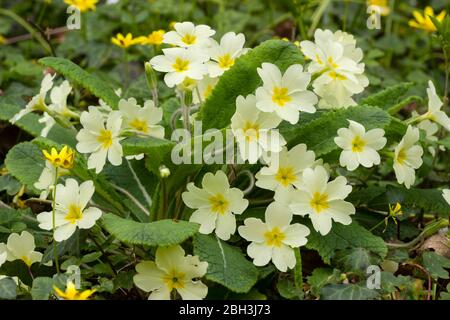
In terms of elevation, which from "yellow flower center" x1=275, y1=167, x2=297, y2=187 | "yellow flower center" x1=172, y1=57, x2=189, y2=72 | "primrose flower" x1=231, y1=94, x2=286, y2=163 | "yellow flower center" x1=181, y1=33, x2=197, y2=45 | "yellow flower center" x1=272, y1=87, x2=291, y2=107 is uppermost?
"yellow flower center" x1=181, y1=33, x2=197, y2=45

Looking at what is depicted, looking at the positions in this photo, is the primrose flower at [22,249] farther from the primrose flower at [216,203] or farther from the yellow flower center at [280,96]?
the yellow flower center at [280,96]

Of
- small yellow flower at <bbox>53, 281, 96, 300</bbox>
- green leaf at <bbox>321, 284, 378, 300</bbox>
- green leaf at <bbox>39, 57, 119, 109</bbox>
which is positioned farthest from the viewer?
green leaf at <bbox>39, 57, 119, 109</bbox>

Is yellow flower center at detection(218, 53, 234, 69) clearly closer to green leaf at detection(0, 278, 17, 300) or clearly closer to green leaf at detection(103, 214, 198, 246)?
green leaf at detection(103, 214, 198, 246)

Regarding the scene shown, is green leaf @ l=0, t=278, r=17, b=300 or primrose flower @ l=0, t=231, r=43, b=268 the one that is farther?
primrose flower @ l=0, t=231, r=43, b=268

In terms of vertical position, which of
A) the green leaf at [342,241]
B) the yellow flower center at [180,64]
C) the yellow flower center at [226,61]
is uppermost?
the yellow flower center at [180,64]

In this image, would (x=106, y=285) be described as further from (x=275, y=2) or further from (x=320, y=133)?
(x=275, y=2)

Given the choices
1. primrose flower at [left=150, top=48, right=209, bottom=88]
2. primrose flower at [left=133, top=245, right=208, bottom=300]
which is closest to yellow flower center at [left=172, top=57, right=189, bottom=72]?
primrose flower at [left=150, top=48, right=209, bottom=88]

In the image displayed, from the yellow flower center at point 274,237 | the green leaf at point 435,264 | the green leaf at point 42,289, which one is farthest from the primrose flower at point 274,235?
the green leaf at point 42,289
